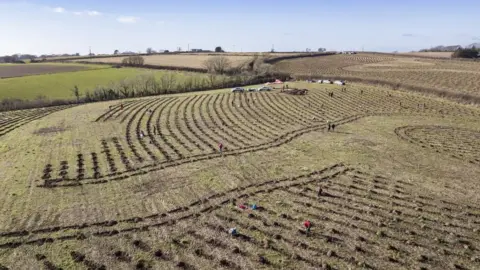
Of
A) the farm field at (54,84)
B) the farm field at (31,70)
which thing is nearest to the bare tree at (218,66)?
the farm field at (54,84)

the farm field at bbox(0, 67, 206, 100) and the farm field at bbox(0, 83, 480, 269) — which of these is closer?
the farm field at bbox(0, 83, 480, 269)

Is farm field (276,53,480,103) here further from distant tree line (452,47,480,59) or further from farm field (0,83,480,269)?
distant tree line (452,47,480,59)

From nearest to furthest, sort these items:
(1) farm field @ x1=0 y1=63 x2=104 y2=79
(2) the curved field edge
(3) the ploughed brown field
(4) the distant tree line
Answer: (2) the curved field edge, (3) the ploughed brown field, (1) farm field @ x1=0 y1=63 x2=104 y2=79, (4) the distant tree line

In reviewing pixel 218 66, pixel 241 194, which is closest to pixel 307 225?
pixel 241 194

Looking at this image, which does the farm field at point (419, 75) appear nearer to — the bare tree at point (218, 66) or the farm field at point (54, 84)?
the bare tree at point (218, 66)

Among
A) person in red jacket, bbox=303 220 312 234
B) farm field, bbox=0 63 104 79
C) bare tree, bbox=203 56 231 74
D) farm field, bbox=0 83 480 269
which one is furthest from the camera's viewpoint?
farm field, bbox=0 63 104 79

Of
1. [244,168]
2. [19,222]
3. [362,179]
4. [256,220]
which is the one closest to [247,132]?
[244,168]

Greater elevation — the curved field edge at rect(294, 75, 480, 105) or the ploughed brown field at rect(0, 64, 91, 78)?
the ploughed brown field at rect(0, 64, 91, 78)

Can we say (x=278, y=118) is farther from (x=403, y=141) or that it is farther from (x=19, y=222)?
(x=19, y=222)

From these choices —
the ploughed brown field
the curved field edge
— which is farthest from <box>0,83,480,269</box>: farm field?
the ploughed brown field
